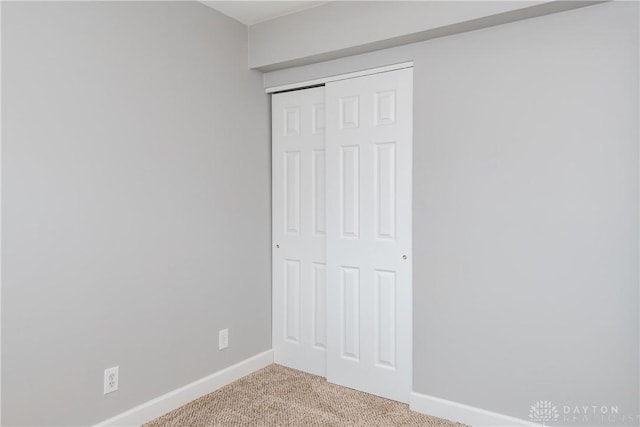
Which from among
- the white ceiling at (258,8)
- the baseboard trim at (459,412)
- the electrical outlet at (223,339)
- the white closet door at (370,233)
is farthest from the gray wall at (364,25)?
the baseboard trim at (459,412)

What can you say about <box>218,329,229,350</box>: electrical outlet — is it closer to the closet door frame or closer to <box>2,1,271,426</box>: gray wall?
<box>2,1,271,426</box>: gray wall

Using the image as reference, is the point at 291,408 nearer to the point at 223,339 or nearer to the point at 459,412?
the point at 223,339

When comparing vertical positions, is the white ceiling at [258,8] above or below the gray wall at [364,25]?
above

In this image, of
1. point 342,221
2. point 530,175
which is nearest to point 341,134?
point 342,221

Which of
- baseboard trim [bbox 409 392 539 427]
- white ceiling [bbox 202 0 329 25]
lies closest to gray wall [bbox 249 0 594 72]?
white ceiling [bbox 202 0 329 25]

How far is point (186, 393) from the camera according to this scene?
8.14 feet

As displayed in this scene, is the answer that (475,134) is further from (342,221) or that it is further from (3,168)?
(3,168)

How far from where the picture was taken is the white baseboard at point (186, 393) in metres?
2.19

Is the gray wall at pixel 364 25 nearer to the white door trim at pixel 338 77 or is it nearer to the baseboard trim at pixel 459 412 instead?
the white door trim at pixel 338 77

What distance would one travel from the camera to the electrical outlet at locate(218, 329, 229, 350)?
2.72 metres

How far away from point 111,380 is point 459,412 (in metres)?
1.81

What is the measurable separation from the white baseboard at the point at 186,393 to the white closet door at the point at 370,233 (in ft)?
1.79

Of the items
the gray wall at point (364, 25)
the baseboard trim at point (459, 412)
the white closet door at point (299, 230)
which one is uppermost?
the gray wall at point (364, 25)

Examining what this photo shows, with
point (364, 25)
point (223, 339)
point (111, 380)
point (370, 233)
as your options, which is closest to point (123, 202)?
point (111, 380)
